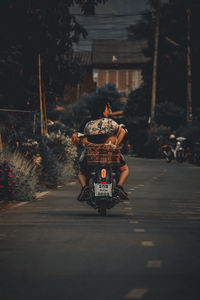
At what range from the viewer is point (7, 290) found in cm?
683

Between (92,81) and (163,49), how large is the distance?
1804 inches

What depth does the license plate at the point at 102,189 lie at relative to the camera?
1269 centimetres

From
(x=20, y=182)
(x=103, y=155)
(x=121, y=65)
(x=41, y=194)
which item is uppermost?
(x=121, y=65)

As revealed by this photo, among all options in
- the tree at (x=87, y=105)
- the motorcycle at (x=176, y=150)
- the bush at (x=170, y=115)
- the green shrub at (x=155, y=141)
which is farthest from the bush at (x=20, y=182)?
the tree at (x=87, y=105)

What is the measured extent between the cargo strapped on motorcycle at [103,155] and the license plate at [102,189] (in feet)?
1.20

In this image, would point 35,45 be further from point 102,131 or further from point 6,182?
point 102,131

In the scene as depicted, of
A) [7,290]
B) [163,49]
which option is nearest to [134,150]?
[163,49]

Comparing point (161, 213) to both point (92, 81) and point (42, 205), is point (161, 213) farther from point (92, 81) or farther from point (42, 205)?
point (92, 81)

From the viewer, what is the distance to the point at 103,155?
1272 centimetres

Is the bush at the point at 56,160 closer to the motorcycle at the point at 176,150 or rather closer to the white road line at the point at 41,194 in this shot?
the white road line at the point at 41,194

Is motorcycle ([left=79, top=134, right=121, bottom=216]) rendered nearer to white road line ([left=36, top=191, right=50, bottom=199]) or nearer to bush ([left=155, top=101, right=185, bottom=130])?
white road line ([left=36, top=191, right=50, bottom=199])

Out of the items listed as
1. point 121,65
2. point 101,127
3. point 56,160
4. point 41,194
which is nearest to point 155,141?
point 56,160

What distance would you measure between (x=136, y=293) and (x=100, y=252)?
235 centimetres

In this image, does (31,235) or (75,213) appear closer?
(31,235)
